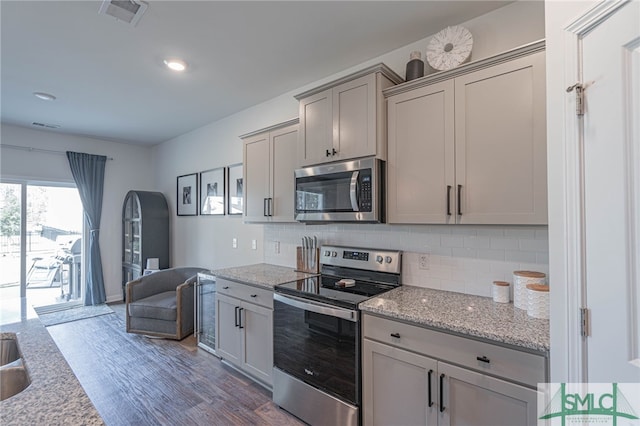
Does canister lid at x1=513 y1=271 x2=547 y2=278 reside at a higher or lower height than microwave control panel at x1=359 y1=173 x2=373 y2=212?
lower

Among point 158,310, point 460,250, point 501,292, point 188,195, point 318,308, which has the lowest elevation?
point 158,310

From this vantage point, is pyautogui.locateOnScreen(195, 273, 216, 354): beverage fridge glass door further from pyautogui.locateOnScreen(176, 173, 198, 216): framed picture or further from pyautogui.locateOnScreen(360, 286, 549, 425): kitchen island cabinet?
pyautogui.locateOnScreen(360, 286, 549, 425): kitchen island cabinet

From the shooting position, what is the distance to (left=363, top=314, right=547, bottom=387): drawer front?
4.20 ft

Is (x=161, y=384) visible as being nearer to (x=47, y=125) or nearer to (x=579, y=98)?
(x=579, y=98)

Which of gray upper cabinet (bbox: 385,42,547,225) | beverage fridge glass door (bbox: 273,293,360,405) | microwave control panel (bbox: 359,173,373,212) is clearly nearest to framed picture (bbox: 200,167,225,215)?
beverage fridge glass door (bbox: 273,293,360,405)

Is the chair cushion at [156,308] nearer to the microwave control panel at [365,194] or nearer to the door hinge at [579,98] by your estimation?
the microwave control panel at [365,194]

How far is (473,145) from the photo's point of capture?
174cm

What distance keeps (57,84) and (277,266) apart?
279 centimetres

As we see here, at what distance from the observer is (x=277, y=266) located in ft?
10.4

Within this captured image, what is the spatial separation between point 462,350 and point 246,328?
69.9 inches

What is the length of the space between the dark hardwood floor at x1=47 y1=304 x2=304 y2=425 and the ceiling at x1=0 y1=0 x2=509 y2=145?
8.98ft

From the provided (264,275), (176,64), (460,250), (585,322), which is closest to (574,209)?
(585,322)

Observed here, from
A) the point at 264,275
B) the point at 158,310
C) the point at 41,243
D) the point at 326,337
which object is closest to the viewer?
the point at 326,337

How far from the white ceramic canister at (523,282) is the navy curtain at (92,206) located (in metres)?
5.66
